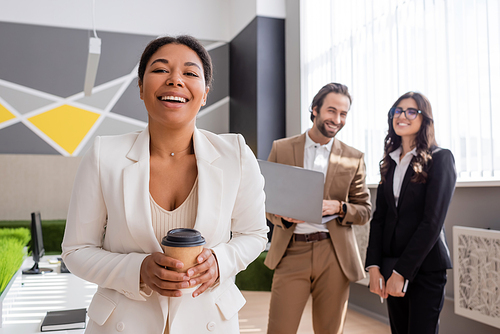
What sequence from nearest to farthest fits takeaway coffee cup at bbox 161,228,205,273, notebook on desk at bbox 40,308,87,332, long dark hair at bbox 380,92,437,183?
1. takeaway coffee cup at bbox 161,228,205,273
2. notebook on desk at bbox 40,308,87,332
3. long dark hair at bbox 380,92,437,183

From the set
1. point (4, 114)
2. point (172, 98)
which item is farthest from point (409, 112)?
point (4, 114)

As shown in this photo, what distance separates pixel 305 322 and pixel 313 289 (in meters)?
1.94

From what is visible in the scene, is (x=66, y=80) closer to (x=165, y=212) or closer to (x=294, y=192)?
(x=294, y=192)

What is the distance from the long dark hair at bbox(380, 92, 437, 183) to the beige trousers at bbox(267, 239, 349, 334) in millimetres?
581

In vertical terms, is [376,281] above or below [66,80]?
below

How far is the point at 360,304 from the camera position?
4285 millimetres

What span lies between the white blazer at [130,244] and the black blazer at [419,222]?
4.09 ft

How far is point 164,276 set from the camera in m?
0.91

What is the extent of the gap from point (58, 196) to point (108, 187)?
616cm

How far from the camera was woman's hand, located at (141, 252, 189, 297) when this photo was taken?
0.91m

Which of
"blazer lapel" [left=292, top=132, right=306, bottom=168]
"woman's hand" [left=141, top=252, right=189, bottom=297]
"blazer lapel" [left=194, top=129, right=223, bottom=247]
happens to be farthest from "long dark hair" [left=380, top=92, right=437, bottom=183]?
"woman's hand" [left=141, top=252, right=189, bottom=297]

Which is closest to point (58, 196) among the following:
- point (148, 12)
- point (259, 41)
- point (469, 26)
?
Result: point (148, 12)

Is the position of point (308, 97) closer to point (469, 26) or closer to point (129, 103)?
point (469, 26)

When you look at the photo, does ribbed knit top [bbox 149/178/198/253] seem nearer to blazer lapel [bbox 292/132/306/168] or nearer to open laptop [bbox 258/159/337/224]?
open laptop [bbox 258/159/337/224]
